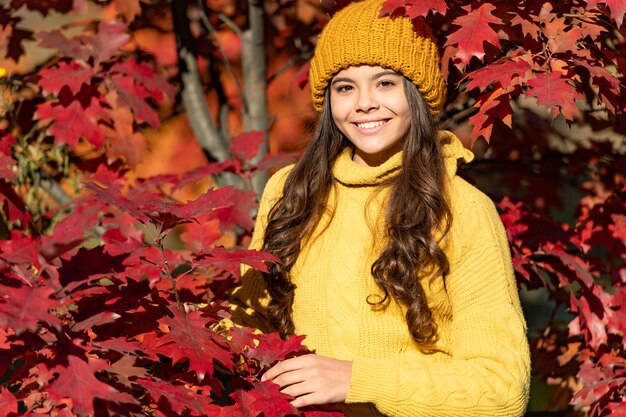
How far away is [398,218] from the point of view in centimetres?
238

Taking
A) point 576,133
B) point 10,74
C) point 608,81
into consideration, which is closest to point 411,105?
point 608,81

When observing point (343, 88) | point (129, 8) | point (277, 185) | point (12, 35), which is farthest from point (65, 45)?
point (343, 88)

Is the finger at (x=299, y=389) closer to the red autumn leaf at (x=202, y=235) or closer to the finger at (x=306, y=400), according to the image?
the finger at (x=306, y=400)

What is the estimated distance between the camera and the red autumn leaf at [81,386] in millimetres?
1549

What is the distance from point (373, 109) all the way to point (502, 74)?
351mm

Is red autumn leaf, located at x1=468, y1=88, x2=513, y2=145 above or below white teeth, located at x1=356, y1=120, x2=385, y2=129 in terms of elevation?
above

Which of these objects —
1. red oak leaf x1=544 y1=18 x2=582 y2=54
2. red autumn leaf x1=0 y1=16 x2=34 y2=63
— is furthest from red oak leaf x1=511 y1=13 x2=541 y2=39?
red autumn leaf x1=0 y1=16 x2=34 y2=63

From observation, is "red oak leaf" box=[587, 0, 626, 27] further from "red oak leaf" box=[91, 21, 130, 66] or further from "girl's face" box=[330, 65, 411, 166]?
"red oak leaf" box=[91, 21, 130, 66]

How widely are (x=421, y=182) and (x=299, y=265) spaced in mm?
425

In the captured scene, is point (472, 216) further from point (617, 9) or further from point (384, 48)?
point (617, 9)

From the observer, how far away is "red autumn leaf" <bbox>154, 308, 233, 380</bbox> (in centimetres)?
179

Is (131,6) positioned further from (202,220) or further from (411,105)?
(411,105)

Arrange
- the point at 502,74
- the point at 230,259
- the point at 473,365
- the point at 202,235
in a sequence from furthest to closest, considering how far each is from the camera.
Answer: the point at 202,235
the point at 502,74
the point at 473,365
the point at 230,259

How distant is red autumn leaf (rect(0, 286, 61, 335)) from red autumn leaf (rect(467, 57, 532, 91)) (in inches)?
48.0
